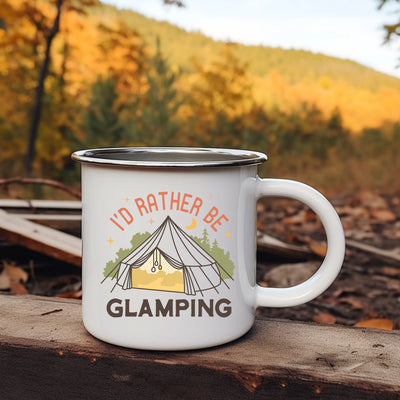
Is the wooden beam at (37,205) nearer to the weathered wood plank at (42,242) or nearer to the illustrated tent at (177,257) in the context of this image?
the weathered wood plank at (42,242)

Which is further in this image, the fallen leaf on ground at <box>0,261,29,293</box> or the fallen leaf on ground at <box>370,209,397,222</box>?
the fallen leaf on ground at <box>370,209,397,222</box>

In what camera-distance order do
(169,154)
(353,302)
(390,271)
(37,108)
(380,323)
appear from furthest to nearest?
(37,108), (390,271), (353,302), (380,323), (169,154)

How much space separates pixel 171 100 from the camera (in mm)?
4977

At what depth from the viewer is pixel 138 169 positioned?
29.4 inches

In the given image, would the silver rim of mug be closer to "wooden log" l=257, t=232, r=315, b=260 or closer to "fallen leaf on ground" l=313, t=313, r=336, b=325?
"fallen leaf on ground" l=313, t=313, r=336, b=325

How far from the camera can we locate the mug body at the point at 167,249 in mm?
751

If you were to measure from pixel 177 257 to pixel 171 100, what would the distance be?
4346 mm

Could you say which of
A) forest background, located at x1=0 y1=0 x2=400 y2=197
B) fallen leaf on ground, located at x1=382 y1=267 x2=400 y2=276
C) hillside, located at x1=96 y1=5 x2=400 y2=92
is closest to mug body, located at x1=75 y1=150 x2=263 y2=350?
fallen leaf on ground, located at x1=382 y1=267 x2=400 y2=276

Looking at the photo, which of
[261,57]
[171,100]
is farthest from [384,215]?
[261,57]

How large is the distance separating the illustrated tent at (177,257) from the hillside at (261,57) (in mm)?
5256

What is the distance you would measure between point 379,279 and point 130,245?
152 centimetres

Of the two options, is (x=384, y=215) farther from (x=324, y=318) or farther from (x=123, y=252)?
(x=123, y=252)

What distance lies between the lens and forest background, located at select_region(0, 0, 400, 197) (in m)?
5.11

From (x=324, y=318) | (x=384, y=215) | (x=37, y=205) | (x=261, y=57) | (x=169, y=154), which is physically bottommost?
(x=384, y=215)
